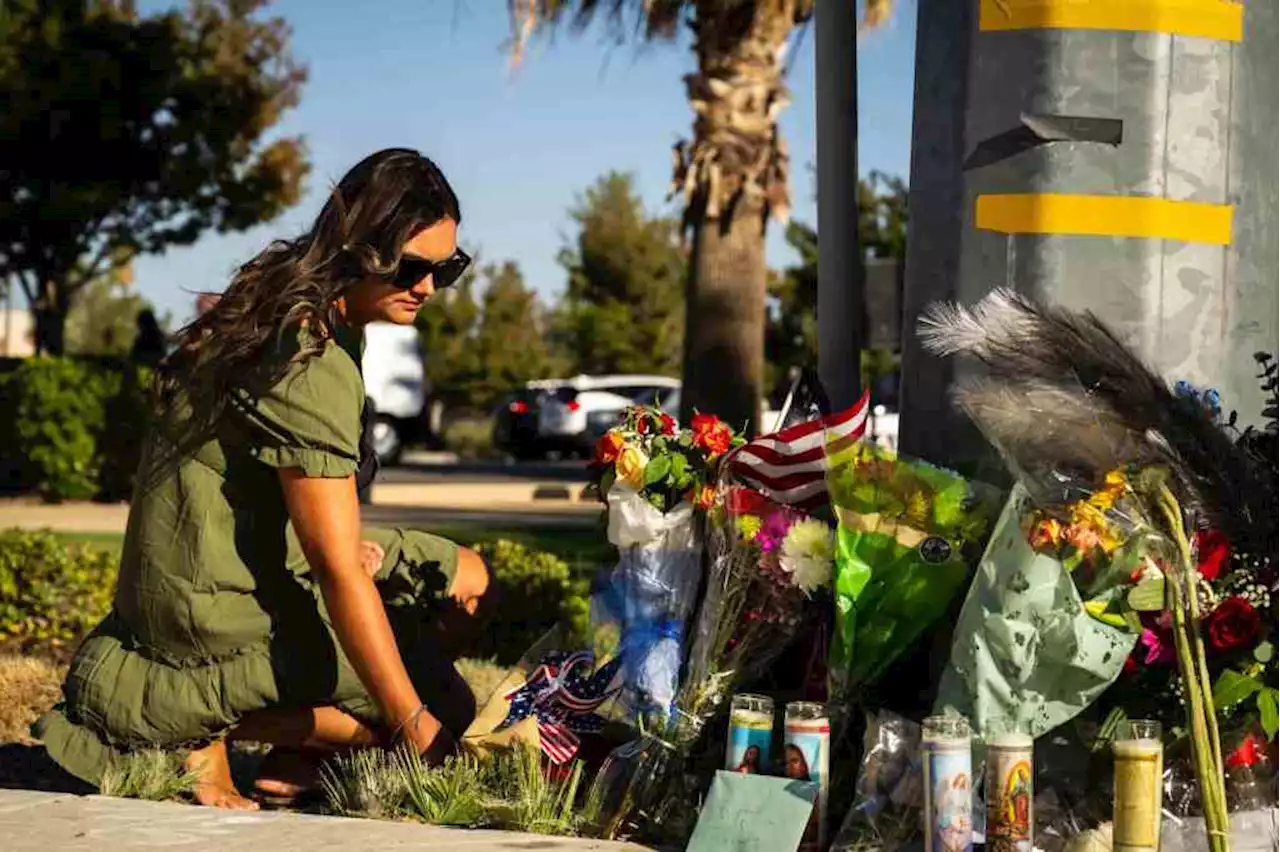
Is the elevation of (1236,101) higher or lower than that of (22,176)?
lower

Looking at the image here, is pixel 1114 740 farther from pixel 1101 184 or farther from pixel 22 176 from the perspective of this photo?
pixel 22 176

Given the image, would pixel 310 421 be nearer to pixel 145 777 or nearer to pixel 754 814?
pixel 145 777

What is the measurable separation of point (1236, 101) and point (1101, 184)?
0.38 meters

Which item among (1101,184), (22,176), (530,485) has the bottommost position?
(530,485)

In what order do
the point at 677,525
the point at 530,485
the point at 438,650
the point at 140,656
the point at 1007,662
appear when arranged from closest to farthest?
the point at 1007,662, the point at 677,525, the point at 140,656, the point at 438,650, the point at 530,485

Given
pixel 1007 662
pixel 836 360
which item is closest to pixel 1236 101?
pixel 836 360

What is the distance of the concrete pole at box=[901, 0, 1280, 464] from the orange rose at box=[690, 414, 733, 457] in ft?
1.94

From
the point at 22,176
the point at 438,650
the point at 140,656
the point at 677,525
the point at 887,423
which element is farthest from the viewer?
the point at 22,176

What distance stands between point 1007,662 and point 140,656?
76.2 inches

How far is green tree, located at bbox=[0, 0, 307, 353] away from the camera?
998 inches

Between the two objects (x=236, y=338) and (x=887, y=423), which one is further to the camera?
(x=887, y=423)

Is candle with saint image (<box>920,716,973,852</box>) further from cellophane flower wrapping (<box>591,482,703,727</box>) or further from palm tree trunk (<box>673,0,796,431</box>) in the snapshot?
palm tree trunk (<box>673,0,796,431</box>)

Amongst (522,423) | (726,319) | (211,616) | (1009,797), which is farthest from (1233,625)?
(522,423)

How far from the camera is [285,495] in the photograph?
4039mm
